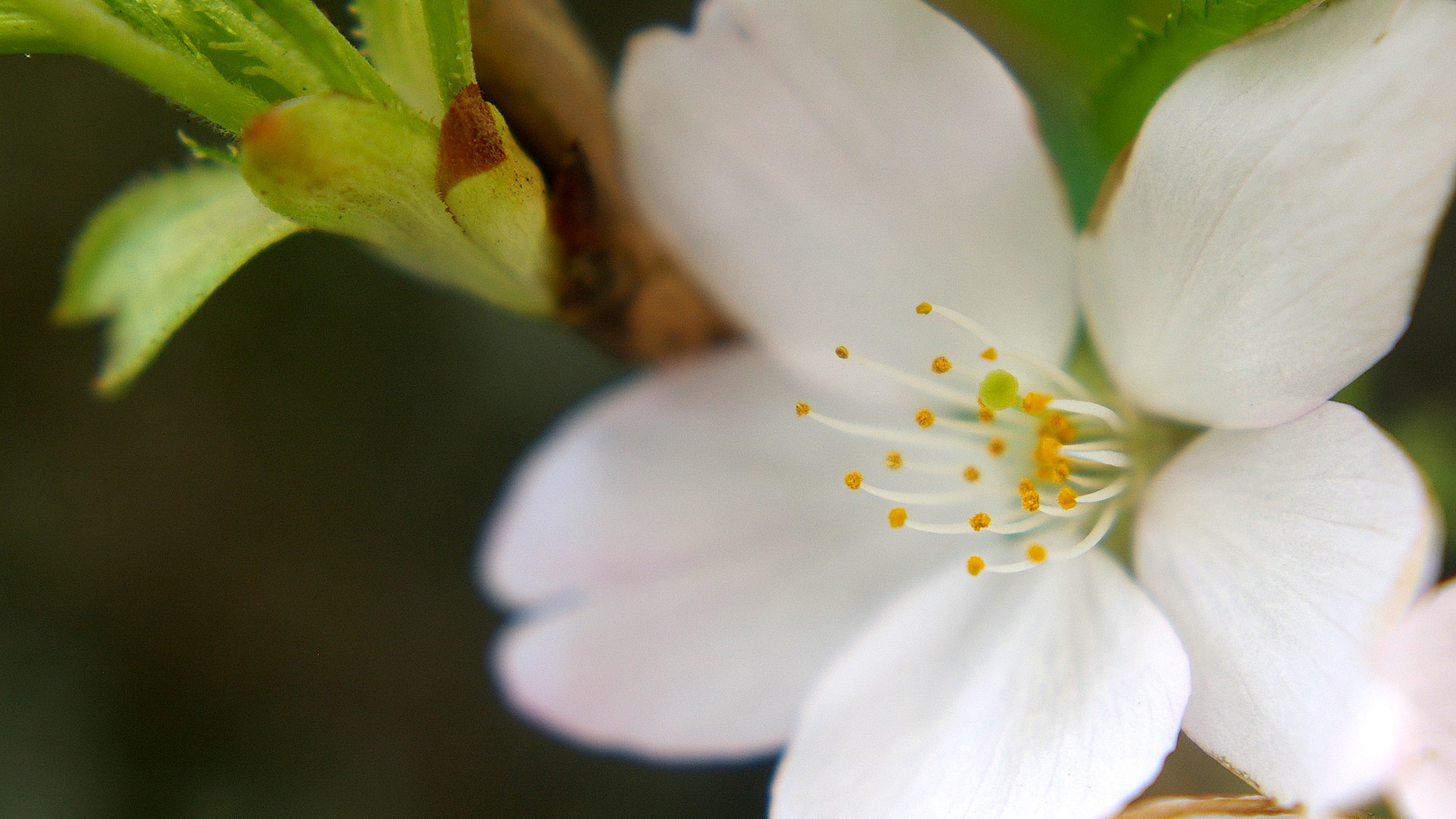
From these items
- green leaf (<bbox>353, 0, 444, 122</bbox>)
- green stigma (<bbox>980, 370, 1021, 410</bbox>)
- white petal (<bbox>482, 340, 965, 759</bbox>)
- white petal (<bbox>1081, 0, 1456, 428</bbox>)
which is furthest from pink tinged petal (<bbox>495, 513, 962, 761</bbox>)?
green leaf (<bbox>353, 0, 444, 122</bbox>)

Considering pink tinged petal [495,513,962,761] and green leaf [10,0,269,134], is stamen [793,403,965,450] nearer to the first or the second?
pink tinged petal [495,513,962,761]

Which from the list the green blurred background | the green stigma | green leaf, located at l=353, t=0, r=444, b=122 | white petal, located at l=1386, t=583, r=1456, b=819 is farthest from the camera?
the green blurred background

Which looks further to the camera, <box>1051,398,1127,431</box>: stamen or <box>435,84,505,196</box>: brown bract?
<box>1051,398,1127,431</box>: stamen

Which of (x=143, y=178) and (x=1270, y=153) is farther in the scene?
(x=143, y=178)

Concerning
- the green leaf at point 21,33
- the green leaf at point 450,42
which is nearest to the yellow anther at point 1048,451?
the green leaf at point 450,42

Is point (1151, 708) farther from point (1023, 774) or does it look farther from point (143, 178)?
point (143, 178)

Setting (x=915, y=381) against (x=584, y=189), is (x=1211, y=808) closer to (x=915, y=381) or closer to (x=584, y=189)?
(x=915, y=381)

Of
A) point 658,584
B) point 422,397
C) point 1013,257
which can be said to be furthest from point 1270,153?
point 422,397
